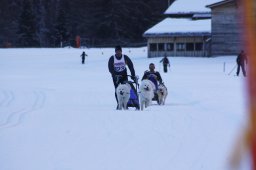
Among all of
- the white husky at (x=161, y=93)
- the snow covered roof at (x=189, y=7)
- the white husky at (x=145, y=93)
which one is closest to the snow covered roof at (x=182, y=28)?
the snow covered roof at (x=189, y=7)

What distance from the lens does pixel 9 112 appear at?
457 inches

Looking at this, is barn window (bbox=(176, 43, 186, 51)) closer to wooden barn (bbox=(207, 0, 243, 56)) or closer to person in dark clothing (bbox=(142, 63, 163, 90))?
wooden barn (bbox=(207, 0, 243, 56))

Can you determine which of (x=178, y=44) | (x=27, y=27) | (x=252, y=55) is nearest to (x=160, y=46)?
(x=178, y=44)

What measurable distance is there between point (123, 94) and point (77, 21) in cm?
6805

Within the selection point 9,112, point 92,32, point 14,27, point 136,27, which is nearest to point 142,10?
point 136,27

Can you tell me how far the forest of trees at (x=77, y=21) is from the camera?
72688 millimetres

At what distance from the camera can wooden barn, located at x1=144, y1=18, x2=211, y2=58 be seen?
175 ft

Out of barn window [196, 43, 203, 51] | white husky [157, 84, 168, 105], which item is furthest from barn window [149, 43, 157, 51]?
white husky [157, 84, 168, 105]

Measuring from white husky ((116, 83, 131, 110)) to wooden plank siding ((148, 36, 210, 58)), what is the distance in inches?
1644

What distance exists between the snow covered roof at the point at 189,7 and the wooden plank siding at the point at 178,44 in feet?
21.6

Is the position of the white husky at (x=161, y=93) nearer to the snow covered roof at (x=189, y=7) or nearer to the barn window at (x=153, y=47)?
the barn window at (x=153, y=47)

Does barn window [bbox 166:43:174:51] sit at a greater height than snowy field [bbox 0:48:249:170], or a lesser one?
greater

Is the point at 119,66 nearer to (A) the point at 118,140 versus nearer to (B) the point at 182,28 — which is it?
(A) the point at 118,140

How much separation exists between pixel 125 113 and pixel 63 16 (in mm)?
62909
